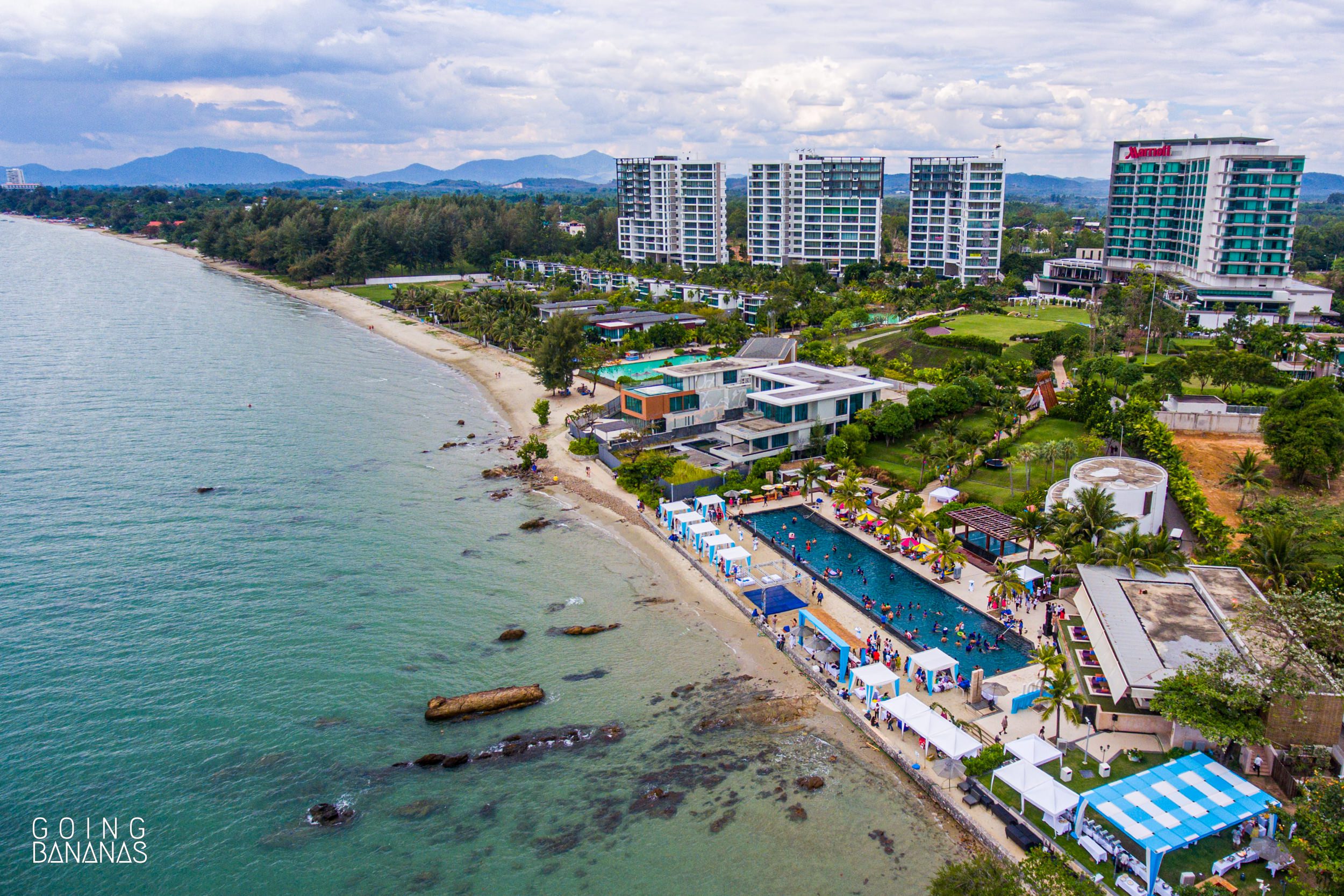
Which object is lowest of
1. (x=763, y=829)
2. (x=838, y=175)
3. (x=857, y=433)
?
(x=763, y=829)

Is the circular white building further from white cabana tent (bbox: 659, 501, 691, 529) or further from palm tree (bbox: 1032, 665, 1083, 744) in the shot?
white cabana tent (bbox: 659, 501, 691, 529)

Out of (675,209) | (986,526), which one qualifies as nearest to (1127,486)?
(986,526)

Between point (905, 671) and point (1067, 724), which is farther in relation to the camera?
point (905, 671)

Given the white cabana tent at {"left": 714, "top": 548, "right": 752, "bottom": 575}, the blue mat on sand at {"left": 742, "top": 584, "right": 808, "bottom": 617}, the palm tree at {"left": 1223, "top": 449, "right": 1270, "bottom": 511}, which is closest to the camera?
the blue mat on sand at {"left": 742, "top": 584, "right": 808, "bottom": 617}

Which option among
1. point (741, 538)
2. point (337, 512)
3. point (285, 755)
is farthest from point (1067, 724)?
point (337, 512)

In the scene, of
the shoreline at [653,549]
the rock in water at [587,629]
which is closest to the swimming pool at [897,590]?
the shoreline at [653,549]

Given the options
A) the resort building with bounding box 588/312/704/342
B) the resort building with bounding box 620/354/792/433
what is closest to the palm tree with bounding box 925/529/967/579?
the resort building with bounding box 620/354/792/433

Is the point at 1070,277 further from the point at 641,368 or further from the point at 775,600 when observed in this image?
the point at 775,600

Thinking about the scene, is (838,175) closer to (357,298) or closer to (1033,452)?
(357,298)
